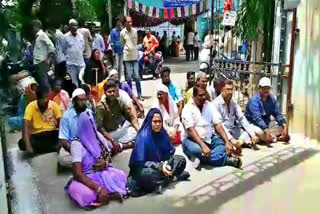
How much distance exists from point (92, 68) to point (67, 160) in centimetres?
318

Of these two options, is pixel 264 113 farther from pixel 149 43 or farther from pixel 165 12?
pixel 165 12

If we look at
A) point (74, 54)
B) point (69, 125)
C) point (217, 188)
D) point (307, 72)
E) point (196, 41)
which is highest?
point (196, 41)

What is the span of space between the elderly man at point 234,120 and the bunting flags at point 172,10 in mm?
11070

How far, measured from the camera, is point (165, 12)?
56.8 feet

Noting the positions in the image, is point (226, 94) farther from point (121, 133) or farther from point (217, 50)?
point (217, 50)

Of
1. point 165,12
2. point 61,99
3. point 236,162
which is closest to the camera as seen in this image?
point 236,162

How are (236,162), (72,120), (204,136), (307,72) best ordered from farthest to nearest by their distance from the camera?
(307,72)
(204,136)
(236,162)
(72,120)

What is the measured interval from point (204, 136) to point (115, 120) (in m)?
1.24

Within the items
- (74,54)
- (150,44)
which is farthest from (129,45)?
(150,44)

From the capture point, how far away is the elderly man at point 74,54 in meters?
7.50

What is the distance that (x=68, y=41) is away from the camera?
7.48m

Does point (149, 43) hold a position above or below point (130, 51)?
above

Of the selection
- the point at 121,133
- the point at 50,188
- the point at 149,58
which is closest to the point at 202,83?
the point at 121,133

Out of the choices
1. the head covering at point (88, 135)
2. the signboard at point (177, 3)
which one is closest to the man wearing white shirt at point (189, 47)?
the signboard at point (177, 3)
